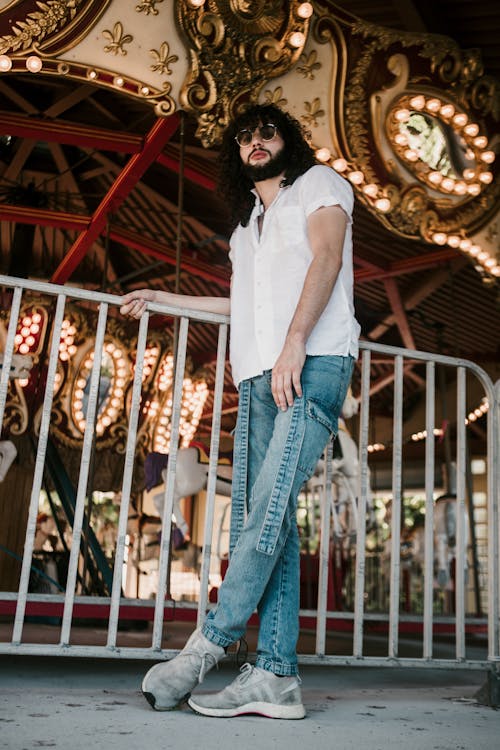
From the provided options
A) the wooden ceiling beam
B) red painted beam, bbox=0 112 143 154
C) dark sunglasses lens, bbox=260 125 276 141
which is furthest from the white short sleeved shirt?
the wooden ceiling beam

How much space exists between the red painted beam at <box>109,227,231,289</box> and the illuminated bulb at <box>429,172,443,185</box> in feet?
11.9

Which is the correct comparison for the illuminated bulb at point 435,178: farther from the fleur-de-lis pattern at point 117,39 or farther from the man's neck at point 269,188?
the man's neck at point 269,188

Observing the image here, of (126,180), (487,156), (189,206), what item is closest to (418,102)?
(487,156)

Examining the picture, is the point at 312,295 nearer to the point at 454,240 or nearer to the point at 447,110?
the point at 454,240

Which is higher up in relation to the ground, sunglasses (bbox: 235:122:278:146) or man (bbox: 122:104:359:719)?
sunglasses (bbox: 235:122:278:146)

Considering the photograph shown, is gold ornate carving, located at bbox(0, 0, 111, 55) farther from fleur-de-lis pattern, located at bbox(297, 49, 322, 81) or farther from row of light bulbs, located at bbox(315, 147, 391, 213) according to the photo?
row of light bulbs, located at bbox(315, 147, 391, 213)

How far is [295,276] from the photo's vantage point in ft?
7.02

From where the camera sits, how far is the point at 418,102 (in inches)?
155

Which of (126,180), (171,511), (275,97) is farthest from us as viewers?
(126,180)

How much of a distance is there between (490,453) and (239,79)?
6.34ft

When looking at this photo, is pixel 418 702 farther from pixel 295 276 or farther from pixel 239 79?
pixel 239 79

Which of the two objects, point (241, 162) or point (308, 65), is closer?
point (241, 162)

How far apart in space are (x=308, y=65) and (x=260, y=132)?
5.07 feet

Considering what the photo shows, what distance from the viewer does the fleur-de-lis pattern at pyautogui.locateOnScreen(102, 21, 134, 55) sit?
126 inches
